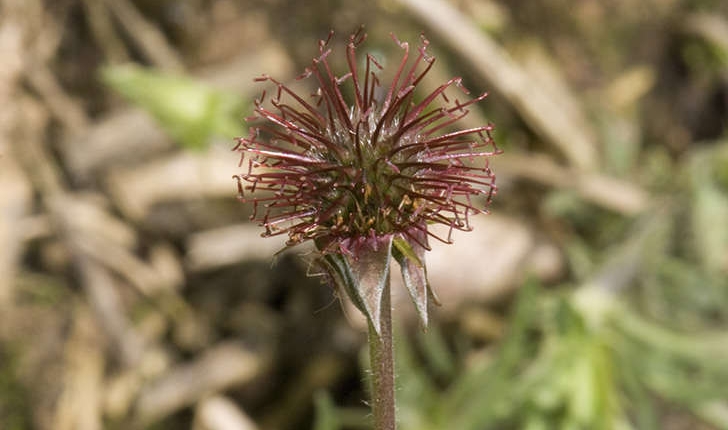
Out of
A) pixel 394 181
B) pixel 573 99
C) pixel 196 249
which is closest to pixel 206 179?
pixel 196 249

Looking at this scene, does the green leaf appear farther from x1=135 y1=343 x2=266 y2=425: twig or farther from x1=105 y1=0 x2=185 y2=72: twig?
x1=135 y1=343 x2=266 y2=425: twig

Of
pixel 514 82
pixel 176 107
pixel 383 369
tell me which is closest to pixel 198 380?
pixel 176 107

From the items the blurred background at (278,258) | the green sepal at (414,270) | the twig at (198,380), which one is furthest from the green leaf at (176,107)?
the green sepal at (414,270)

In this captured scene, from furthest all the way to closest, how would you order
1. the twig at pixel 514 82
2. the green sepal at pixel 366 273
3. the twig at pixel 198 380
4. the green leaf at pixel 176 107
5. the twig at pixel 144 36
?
the twig at pixel 144 36 → the twig at pixel 514 82 → the twig at pixel 198 380 → the green leaf at pixel 176 107 → the green sepal at pixel 366 273

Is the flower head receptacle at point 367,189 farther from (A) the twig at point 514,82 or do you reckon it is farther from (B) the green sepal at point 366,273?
(A) the twig at point 514,82

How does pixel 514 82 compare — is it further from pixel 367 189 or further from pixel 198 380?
pixel 367 189

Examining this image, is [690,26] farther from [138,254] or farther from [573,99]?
[138,254]

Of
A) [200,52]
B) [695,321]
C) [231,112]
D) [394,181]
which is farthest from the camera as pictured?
[200,52]
